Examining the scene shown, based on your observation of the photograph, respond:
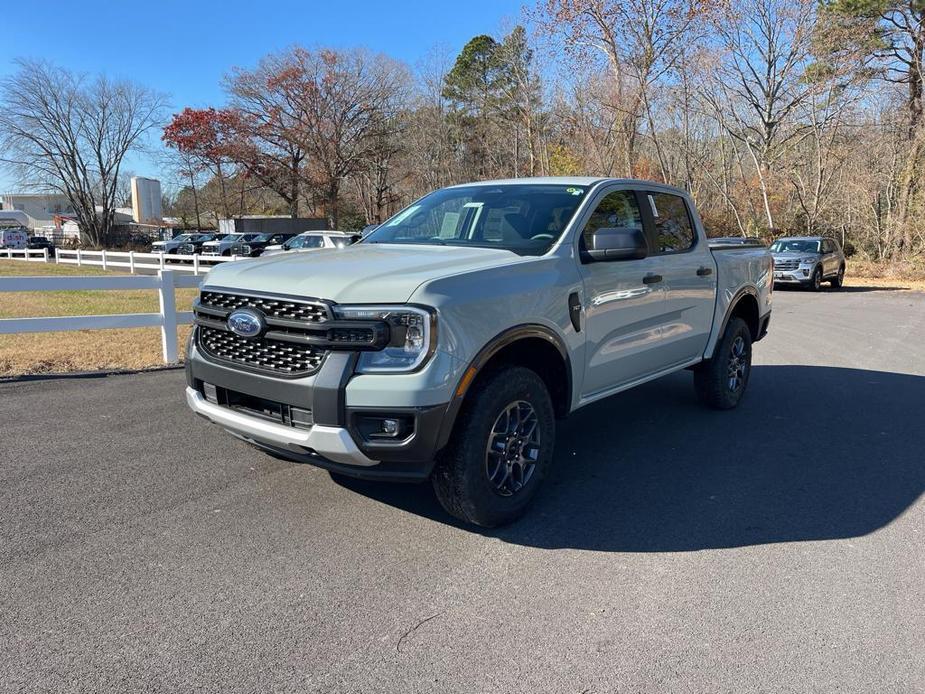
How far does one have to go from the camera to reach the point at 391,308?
314cm

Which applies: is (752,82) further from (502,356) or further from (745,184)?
(502,356)

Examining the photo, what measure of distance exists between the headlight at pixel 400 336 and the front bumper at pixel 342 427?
0.08 meters

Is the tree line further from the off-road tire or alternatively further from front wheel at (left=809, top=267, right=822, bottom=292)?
the off-road tire

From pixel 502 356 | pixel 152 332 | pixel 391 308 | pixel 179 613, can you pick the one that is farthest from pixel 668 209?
pixel 152 332

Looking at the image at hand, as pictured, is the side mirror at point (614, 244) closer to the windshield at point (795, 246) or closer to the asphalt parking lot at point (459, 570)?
the asphalt parking lot at point (459, 570)

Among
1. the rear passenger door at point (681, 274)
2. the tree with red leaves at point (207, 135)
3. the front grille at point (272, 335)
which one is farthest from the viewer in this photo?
the tree with red leaves at point (207, 135)

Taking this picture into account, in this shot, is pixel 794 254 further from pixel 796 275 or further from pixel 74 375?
pixel 74 375

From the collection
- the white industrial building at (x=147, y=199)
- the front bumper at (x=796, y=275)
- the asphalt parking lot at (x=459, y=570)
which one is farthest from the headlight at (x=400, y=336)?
the white industrial building at (x=147, y=199)

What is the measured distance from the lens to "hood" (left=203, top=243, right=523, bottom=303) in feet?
10.5

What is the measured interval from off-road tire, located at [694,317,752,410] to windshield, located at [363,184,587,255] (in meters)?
2.35

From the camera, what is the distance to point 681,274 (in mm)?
5188

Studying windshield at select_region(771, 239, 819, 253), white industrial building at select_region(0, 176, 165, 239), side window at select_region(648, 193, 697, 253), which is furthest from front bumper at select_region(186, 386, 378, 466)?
white industrial building at select_region(0, 176, 165, 239)

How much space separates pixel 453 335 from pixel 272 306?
37.4 inches

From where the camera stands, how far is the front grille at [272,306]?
322 cm
